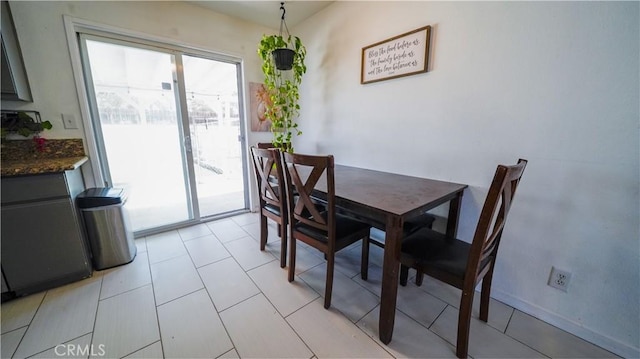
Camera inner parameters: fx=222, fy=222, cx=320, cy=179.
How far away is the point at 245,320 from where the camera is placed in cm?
132

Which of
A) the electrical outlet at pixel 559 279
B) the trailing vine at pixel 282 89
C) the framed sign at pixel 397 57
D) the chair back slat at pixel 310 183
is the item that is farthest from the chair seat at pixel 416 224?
the trailing vine at pixel 282 89

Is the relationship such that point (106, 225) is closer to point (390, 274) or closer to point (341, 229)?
point (341, 229)

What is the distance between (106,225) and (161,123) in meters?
1.12

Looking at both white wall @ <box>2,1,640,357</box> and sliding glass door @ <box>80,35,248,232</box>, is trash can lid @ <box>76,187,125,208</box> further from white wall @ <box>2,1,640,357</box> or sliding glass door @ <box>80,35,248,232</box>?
white wall @ <box>2,1,640,357</box>

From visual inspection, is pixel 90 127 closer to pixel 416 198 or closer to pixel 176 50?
pixel 176 50

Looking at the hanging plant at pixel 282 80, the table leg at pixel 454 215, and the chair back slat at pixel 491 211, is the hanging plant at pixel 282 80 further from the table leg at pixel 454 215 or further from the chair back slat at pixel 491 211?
the chair back slat at pixel 491 211

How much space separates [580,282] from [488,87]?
A: 1.20m

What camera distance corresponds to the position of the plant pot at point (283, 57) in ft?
7.00

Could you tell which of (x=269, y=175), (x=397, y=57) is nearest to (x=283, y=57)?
(x=397, y=57)

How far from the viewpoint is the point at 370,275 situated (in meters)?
1.76

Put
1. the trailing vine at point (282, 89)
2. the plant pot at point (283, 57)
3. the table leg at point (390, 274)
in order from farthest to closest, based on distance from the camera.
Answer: the trailing vine at point (282, 89) → the plant pot at point (283, 57) → the table leg at point (390, 274)

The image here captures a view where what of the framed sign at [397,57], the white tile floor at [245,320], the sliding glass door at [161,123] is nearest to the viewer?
the white tile floor at [245,320]

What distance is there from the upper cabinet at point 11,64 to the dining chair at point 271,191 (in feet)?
5.22

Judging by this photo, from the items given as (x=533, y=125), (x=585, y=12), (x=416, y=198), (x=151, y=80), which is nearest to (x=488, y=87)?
(x=533, y=125)
